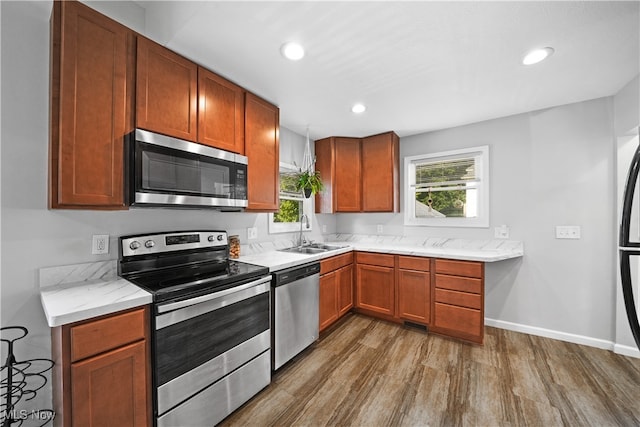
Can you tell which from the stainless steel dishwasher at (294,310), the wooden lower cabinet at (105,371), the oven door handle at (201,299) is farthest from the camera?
the stainless steel dishwasher at (294,310)

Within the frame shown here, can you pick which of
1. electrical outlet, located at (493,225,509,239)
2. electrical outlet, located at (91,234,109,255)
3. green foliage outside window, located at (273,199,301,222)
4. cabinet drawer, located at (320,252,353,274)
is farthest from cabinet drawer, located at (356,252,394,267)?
electrical outlet, located at (91,234,109,255)

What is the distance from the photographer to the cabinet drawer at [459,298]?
2574 millimetres

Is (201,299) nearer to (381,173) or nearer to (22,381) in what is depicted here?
(22,381)

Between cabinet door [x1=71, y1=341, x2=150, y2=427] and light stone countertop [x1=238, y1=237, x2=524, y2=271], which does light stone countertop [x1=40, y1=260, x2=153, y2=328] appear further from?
light stone countertop [x1=238, y1=237, x2=524, y2=271]

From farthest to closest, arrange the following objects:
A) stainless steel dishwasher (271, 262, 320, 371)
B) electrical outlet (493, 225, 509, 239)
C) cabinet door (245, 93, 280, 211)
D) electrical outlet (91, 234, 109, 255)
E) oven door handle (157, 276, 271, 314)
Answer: electrical outlet (493, 225, 509, 239), cabinet door (245, 93, 280, 211), stainless steel dishwasher (271, 262, 320, 371), electrical outlet (91, 234, 109, 255), oven door handle (157, 276, 271, 314)

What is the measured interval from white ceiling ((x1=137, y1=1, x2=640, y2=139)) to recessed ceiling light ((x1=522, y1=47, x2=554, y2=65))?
5cm

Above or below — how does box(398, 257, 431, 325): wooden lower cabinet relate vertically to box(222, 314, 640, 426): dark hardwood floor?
above

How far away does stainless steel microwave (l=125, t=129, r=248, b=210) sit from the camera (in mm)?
1517

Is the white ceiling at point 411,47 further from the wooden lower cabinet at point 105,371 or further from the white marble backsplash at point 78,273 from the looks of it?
the wooden lower cabinet at point 105,371

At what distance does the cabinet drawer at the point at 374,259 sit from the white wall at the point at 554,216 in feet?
3.28

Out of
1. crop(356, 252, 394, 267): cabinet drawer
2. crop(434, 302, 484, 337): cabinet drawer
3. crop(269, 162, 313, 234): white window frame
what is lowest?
crop(434, 302, 484, 337): cabinet drawer

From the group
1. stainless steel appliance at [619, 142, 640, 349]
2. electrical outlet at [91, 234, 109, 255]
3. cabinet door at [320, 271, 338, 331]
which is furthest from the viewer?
cabinet door at [320, 271, 338, 331]

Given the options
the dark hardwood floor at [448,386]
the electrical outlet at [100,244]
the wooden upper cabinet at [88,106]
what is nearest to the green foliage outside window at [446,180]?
the dark hardwood floor at [448,386]

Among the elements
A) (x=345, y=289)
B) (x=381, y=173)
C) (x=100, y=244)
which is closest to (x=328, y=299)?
(x=345, y=289)
